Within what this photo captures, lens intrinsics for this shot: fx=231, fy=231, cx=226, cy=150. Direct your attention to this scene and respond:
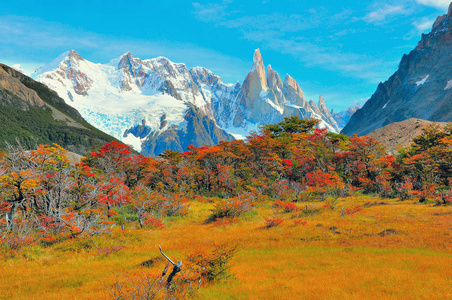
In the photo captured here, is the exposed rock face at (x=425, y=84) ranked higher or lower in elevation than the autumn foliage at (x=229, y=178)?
higher

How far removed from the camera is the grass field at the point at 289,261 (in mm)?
7105

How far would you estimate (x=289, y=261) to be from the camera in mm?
9891

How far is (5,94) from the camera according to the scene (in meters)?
132

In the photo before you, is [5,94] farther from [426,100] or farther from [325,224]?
[426,100]

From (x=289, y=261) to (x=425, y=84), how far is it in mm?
200573

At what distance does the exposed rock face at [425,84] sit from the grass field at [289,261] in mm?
143066

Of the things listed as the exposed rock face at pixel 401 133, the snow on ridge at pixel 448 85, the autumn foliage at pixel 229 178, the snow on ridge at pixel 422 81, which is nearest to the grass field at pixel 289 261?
the autumn foliage at pixel 229 178

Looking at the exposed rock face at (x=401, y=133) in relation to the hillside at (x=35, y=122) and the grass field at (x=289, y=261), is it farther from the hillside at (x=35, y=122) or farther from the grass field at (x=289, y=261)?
the hillside at (x=35, y=122)

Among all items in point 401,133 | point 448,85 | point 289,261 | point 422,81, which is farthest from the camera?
point 422,81

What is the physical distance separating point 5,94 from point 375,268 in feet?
604

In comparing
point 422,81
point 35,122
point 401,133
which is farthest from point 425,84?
point 35,122

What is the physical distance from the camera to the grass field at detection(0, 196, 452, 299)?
280 inches

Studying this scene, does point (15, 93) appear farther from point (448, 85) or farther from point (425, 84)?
point (425, 84)

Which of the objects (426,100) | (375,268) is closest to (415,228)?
(375,268)
